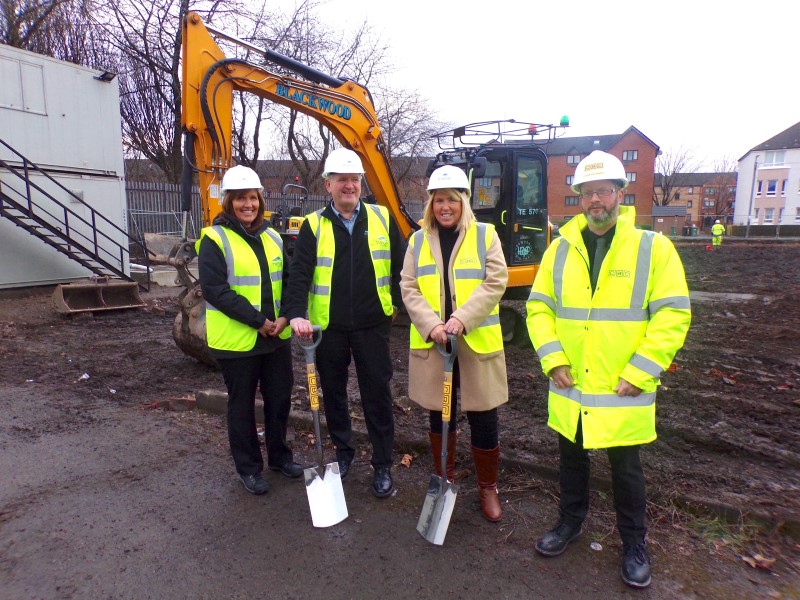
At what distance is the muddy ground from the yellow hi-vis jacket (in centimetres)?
83

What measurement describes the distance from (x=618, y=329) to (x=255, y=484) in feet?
8.29

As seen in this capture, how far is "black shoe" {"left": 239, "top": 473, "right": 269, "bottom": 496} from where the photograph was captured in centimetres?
365

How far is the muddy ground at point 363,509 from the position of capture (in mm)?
2789

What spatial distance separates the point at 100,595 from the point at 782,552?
3.55 metres

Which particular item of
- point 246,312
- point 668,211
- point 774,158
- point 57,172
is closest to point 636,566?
point 246,312

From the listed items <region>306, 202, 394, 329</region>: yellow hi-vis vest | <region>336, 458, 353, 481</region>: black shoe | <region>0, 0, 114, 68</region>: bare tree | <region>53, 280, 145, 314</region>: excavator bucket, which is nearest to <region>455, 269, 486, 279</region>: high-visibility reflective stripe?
<region>306, 202, 394, 329</region>: yellow hi-vis vest

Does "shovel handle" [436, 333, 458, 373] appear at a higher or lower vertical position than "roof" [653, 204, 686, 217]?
lower

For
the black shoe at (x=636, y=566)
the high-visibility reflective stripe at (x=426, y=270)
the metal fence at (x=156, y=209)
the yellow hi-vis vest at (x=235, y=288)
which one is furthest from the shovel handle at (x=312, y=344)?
the metal fence at (x=156, y=209)

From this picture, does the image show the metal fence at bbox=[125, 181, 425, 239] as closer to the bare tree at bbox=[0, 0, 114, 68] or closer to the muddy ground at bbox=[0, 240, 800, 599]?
the bare tree at bbox=[0, 0, 114, 68]

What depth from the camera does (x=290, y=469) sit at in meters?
3.89

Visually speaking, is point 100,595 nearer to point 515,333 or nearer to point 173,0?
point 515,333

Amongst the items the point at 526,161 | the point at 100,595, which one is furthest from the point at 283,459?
the point at 526,161

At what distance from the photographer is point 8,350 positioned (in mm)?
7301

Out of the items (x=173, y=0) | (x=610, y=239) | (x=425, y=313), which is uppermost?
(x=173, y=0)
